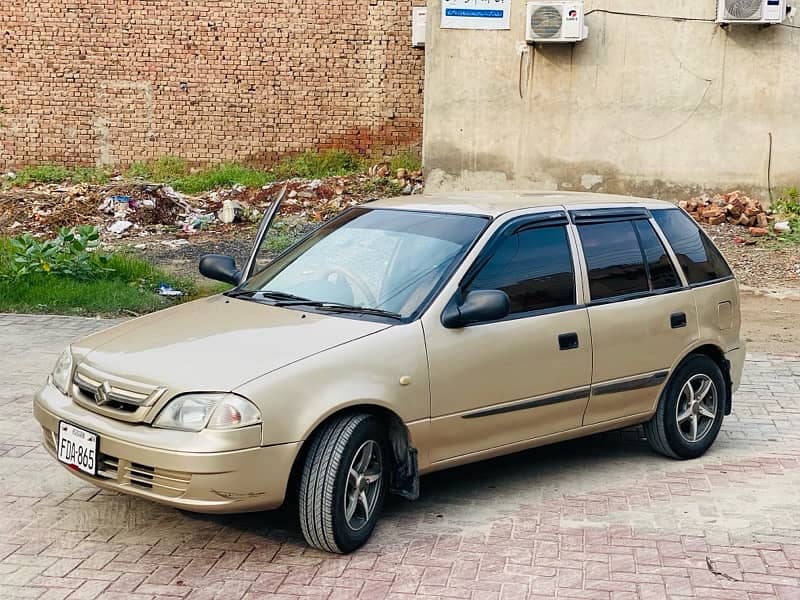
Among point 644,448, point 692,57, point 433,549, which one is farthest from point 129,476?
point 692,57

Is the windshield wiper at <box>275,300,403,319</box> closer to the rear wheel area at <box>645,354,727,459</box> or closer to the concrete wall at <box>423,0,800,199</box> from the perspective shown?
the rear wheel area at <box>645,354,727,459</box>

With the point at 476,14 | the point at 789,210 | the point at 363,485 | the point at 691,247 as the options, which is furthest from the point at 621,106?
the point at 363,485

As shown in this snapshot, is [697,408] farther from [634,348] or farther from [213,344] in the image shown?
[213,344]

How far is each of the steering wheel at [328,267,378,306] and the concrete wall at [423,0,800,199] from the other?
1106 cm

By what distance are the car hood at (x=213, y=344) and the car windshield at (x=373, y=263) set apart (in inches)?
8.9

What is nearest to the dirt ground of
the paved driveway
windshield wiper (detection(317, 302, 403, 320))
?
the paved driveway

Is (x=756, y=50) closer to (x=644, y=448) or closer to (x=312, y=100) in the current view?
(x=312, y=100)

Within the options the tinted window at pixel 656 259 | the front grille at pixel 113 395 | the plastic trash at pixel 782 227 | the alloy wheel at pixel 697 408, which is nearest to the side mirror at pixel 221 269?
the front grille at pixel 113 395

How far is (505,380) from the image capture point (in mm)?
5297

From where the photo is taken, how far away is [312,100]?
19.8m

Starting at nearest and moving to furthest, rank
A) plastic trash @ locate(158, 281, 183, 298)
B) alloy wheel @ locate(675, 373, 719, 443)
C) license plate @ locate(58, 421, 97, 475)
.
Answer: license plate @ locate(58, 421, 97, 475) → alloy wheel @ locate(675, 373, 719, 443) → plastic trash @ locate(158, 281, 183, 298)

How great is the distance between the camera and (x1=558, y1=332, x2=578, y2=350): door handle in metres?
5.54

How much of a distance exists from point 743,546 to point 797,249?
10476 mm

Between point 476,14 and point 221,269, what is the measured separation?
431 inches
